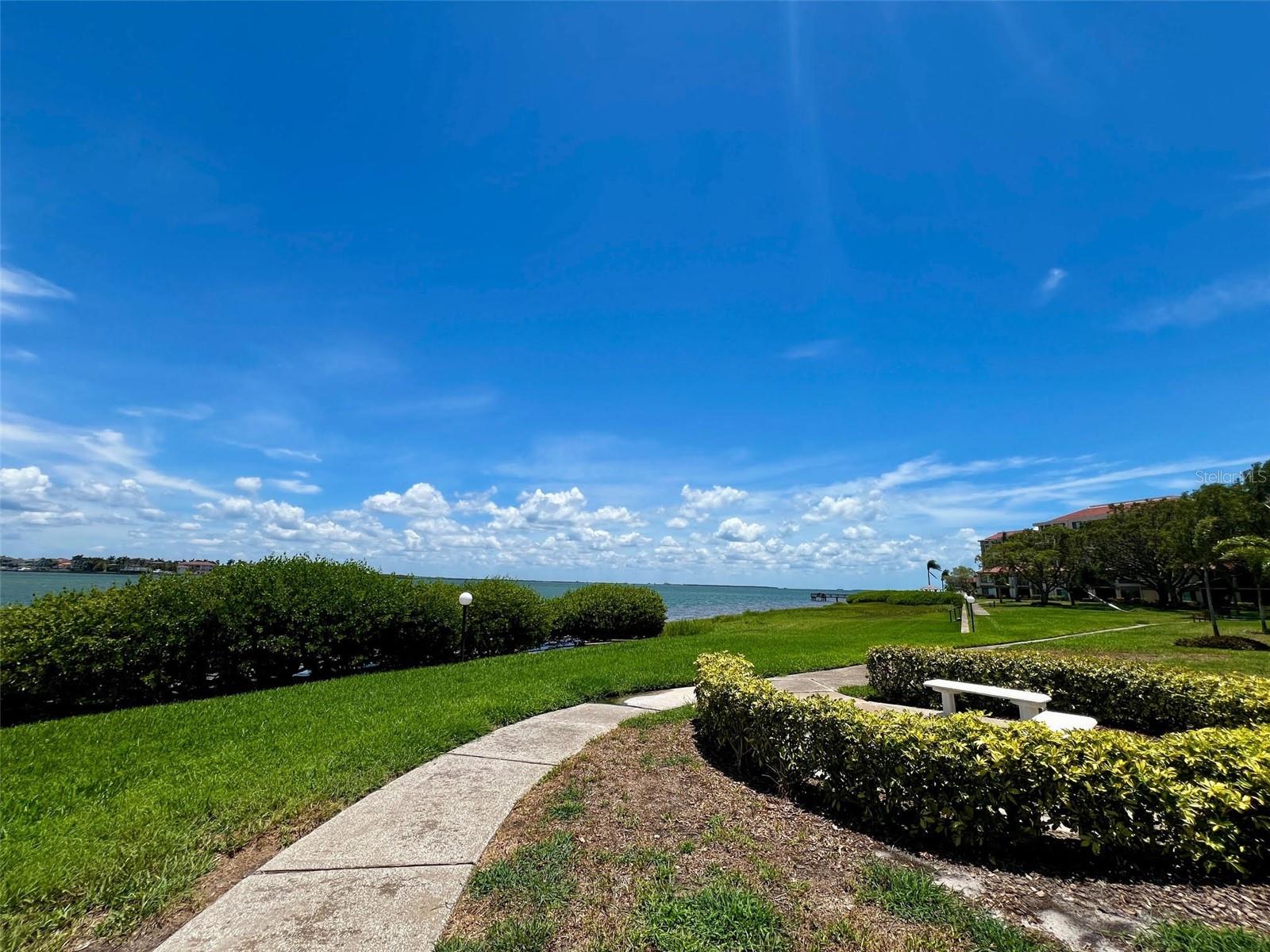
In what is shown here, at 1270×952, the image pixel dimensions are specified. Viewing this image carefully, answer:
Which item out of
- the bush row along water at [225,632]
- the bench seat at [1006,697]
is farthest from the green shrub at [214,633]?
the bench seat at [1006,697]

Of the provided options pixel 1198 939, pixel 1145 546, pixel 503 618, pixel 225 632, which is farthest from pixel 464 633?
pixel 1145 546

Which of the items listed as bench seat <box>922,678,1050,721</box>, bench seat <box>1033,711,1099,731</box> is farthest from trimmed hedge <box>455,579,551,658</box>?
bench seat <box>1033,711,1099,731</box>

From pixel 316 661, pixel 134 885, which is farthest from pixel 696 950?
pixel 316 661

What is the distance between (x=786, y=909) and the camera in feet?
9.79

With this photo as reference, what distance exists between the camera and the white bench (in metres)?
5.62

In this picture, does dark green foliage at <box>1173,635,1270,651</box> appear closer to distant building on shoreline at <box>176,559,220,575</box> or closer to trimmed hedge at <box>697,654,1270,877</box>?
trimmed hedge at <box>697,654,1270,877</box>

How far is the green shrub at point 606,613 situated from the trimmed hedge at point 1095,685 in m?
13.3

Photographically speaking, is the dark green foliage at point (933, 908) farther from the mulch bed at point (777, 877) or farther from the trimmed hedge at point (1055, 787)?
the trimmed hedge at point (1055, 787)

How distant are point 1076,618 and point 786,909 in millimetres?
33147

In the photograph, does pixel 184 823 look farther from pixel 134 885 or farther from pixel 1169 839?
pixel 1169 839

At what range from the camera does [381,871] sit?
3.46 meters

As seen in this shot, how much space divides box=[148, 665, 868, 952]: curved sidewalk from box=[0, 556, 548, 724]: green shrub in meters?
7.51

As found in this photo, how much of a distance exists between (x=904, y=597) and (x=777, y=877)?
6109 cm

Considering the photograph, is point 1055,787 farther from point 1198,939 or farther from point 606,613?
point 606,613
